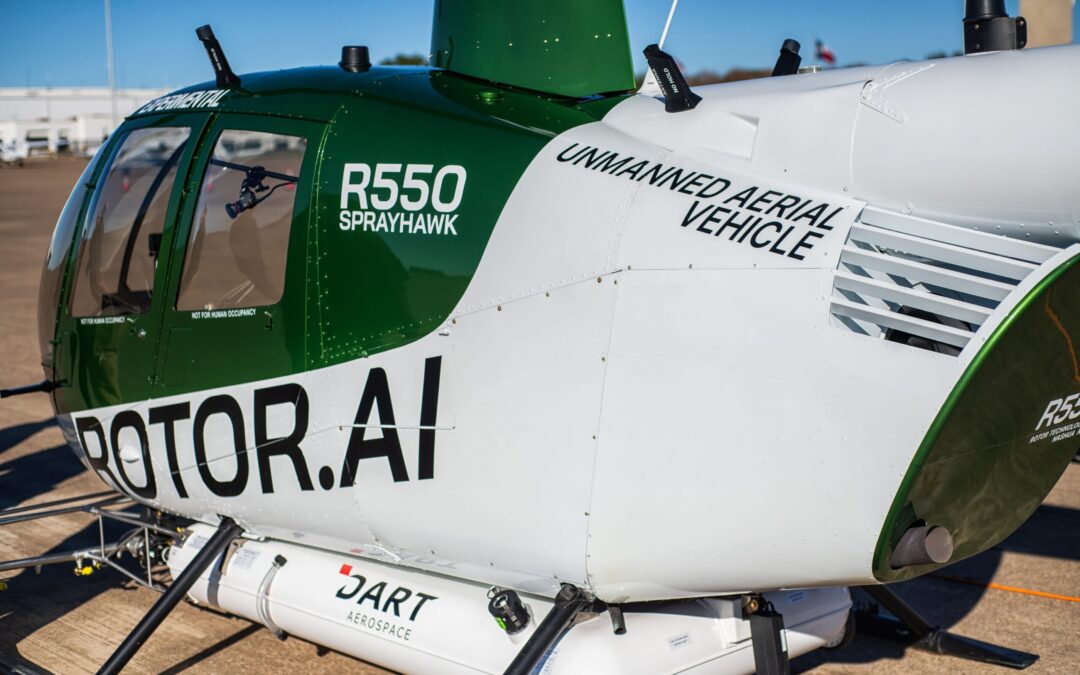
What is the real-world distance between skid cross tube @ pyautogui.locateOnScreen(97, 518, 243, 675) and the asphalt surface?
1.55ft

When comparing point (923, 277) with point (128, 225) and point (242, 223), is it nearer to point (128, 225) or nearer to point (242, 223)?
point (242, 223)

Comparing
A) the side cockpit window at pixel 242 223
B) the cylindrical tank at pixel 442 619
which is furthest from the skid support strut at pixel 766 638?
the side cockpit window at pixel 242 223

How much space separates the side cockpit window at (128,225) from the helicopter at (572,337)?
2cm

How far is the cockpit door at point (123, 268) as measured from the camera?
197 inches

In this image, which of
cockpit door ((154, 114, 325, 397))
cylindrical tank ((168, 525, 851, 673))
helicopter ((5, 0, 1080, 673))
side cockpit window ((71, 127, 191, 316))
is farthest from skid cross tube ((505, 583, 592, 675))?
side cockpit window ((71, 127, 191, 316))

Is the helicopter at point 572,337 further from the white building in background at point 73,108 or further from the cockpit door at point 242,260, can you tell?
the white building in background at point 73,108

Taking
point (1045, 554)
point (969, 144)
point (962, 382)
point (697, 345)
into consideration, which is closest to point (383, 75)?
point (697, 345)

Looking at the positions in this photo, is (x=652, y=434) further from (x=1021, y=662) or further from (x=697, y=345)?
(x=1021, y=662)

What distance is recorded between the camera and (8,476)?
831 cm

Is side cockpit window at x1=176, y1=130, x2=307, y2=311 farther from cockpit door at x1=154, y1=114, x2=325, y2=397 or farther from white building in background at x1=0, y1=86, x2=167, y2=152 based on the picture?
white building in background at x1=0, y1=86, x2=167, y2=152

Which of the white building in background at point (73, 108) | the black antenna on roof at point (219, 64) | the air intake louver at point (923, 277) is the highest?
the black antenna on roof at point (219, 64)

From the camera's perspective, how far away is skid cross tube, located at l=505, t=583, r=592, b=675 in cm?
391

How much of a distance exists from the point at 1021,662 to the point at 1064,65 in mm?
3137

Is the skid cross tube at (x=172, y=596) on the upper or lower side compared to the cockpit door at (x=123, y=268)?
lower
